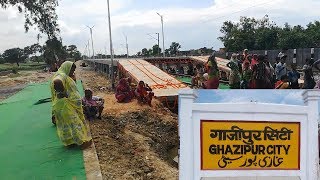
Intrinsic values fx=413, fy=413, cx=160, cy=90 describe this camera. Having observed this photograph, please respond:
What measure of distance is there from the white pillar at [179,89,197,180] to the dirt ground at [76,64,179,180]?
2.93 m

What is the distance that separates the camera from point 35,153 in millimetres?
6273

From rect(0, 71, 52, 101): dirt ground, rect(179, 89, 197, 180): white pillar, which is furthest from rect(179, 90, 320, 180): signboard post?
rect(0, 71, 52, 101): dirt ground

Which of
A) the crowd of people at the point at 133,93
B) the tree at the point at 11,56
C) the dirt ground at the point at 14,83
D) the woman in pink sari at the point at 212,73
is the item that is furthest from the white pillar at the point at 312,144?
the tree at the point at 11,56

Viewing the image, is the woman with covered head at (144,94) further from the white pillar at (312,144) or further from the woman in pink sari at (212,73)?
the white pillar at (312,144)

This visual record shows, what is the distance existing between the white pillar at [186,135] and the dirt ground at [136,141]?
293cm

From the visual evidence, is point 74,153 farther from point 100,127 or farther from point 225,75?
point 225,75

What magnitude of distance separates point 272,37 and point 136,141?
29.9 metres

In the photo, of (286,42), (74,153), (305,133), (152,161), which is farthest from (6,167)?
(286,42)

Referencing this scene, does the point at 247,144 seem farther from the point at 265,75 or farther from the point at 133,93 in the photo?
the point at 133,93

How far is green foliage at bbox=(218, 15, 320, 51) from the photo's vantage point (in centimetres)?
3184

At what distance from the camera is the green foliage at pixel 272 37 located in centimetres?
3184

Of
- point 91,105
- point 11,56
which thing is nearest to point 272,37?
point 91,105

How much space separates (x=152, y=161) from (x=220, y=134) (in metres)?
4.16

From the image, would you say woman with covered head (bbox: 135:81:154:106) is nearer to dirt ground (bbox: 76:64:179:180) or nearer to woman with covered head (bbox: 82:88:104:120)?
dirt ground (bbox: 76:64:179:180)
